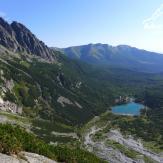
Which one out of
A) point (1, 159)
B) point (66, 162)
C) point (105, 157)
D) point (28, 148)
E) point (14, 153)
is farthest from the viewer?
point (105, 157)

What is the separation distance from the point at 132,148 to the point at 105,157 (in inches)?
1227

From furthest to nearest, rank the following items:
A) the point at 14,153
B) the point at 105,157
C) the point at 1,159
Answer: the point at 105,157 < the point at 14,153 < the point at 1,159

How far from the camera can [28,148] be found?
67500 millimetres

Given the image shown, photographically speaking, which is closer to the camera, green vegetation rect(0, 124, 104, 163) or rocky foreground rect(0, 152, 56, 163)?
rocky foreground rect(0, 152, 56, 163)

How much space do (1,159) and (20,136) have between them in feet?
67.1

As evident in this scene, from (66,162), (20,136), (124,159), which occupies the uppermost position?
(20,136)

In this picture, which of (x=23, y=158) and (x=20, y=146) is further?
(x=20, y=146)

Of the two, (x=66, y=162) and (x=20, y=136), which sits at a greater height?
(x=20, y=136)

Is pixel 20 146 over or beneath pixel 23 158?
over

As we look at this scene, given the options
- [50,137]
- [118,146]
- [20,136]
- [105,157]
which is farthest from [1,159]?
[118,146]

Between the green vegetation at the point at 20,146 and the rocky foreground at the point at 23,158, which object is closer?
the rocky foreground at the point at 23,158

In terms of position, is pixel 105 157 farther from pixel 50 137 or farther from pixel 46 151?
pixel 46 151

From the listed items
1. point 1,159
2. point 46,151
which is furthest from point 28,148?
point 1,159

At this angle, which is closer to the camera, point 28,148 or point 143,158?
point 28,148
